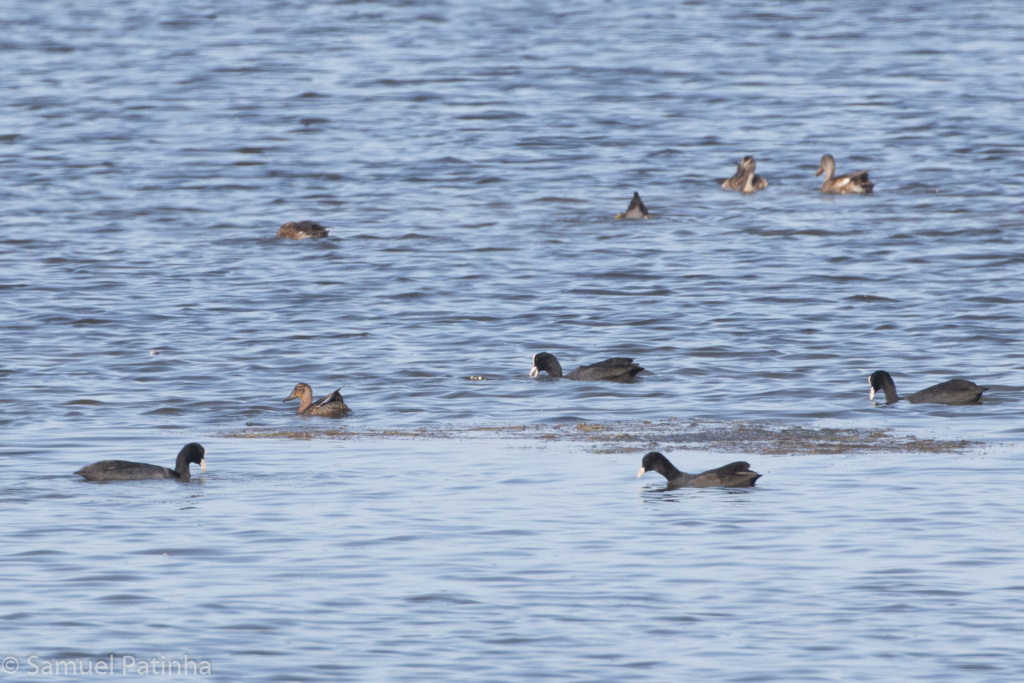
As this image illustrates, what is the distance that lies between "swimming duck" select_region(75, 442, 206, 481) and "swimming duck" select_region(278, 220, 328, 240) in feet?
45.7

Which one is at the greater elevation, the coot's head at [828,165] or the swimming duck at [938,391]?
the coot's head at [828,165]

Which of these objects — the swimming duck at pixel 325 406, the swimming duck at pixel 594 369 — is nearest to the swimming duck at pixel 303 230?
the swimming duck at pixel 594 369

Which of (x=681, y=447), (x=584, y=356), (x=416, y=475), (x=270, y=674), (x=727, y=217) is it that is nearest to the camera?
(x=270, y=674)

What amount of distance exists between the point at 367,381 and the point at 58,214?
13641mm

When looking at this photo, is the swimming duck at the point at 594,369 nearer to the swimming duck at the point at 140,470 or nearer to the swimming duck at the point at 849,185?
the swimming duck at the point at 140,470

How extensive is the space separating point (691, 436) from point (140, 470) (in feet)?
Result: 17.2

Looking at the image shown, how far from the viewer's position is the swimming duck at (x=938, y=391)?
17.5 m

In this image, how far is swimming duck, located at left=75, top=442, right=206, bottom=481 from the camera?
1415cm

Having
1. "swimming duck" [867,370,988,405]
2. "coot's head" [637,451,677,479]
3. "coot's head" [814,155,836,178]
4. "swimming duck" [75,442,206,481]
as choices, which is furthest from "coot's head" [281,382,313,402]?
"coot's head" [814,155,836,178]

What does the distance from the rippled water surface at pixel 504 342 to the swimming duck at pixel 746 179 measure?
458 mm

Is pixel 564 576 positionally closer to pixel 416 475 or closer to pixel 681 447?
pixel 416 475

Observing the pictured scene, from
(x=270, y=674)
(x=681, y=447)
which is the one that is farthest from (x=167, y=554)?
(x=681, y=447)

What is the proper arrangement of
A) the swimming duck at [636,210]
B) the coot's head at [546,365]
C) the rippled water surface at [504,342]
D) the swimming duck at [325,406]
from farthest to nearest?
1. the swimming duck at [636,210]
2. the coot's head at [546,365]
3. the swimming duck at [325,406]
4. the rippled water surface at [504,342]

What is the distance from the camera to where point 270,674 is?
9781 millimetres
